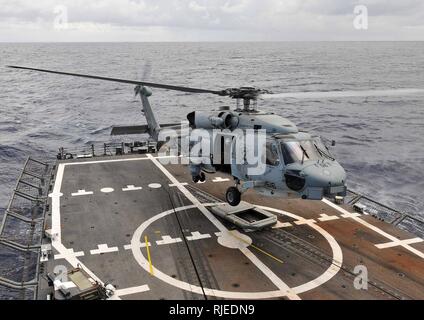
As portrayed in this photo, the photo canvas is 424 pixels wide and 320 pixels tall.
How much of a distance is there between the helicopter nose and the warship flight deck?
9.26 feet

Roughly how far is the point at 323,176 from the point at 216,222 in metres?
5.75

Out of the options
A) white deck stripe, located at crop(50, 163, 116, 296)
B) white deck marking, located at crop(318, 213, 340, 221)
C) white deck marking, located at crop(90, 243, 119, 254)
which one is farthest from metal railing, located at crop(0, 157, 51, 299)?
white deck marking, located at crop(318, 213, 340, 221)

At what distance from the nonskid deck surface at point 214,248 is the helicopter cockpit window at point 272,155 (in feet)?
10.8

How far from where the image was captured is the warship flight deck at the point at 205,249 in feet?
42.9

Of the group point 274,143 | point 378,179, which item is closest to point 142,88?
point 274,143

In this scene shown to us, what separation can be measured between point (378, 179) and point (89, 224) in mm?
24278

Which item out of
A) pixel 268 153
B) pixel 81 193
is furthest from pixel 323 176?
pixel 81 193

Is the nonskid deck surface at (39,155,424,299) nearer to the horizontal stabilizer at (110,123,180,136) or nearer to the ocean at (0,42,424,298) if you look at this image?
the horizontal stabilizer at (110,123,180,136)

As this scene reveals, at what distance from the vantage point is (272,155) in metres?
15.8

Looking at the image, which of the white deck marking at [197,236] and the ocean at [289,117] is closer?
the white deck marking at [197,236]

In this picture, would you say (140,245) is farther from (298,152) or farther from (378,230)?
(378,230)

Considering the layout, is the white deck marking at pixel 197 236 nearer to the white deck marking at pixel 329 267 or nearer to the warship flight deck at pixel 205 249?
the warship flight deck at pixel 205 249

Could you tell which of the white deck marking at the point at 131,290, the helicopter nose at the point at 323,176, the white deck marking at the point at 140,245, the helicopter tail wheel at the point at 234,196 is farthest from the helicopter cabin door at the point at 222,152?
the white deck marking at the point at 131,290

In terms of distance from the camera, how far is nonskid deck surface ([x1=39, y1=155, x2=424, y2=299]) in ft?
43.4
